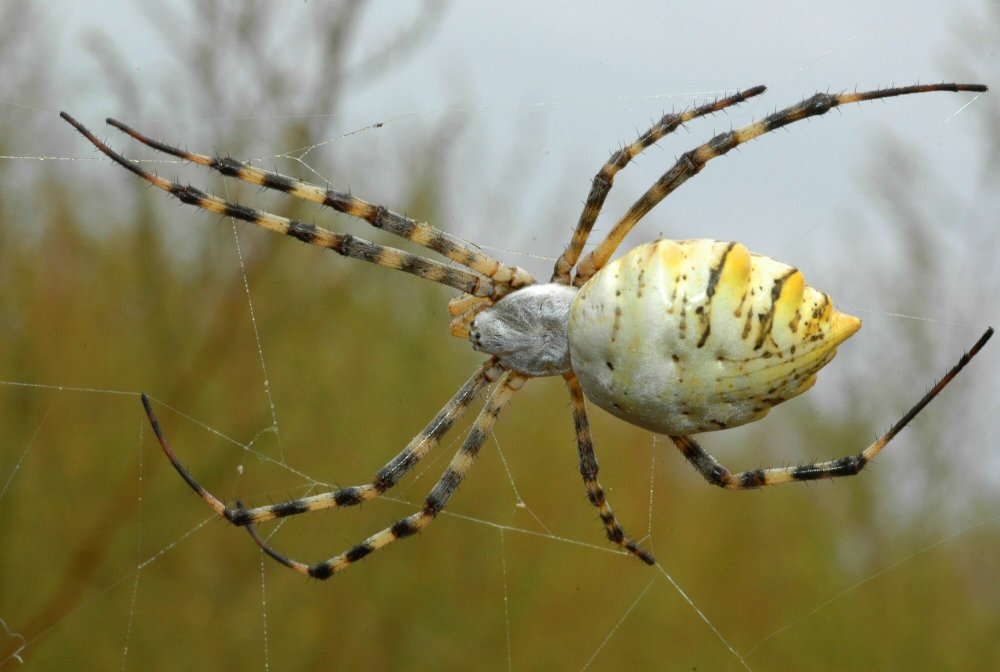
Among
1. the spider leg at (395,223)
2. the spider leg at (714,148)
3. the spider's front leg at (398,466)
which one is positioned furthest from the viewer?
the spider's front leg at (398,466)

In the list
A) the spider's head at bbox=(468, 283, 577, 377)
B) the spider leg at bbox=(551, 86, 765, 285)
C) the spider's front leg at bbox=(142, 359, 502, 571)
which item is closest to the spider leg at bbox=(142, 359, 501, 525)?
the spider's front leg at bbox=(142, 359, 502, 571)

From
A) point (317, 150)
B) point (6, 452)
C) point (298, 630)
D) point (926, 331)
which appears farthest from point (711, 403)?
point (926, 331)

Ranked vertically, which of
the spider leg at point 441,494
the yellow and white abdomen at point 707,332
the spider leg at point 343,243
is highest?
the spider leg at point 343,243

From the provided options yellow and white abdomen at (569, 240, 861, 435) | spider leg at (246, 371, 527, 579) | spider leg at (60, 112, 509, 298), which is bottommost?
spider leg at (246, 371, 527, 579)

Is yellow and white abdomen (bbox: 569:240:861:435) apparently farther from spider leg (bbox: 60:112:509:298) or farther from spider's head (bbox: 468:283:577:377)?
spider leg (bbox: 60:112:509:298)

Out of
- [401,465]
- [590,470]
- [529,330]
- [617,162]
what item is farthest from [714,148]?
[401,465]

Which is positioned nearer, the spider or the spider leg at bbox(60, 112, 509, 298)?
the spider

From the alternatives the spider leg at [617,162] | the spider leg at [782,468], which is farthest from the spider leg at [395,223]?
the spider leg at [782,468]

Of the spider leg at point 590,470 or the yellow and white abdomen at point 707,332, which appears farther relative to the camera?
the spider leg at point 590,470

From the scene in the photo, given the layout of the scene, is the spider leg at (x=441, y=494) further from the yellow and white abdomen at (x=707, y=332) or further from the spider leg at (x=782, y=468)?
the yellow and white abdomen at (x=707, y=332)
